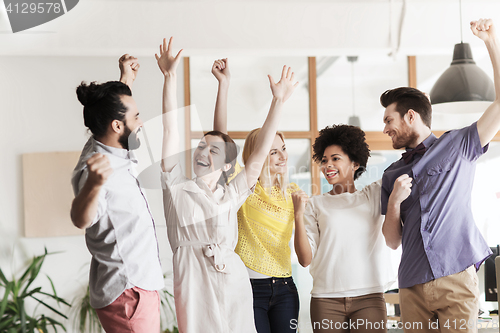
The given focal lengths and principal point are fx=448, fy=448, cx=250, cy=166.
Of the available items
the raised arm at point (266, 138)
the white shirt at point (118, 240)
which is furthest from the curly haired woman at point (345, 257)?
the white shirt at point (118, 240)

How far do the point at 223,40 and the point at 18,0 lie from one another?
1.52m

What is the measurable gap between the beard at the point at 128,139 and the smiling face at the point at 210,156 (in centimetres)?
32

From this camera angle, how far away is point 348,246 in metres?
1.80

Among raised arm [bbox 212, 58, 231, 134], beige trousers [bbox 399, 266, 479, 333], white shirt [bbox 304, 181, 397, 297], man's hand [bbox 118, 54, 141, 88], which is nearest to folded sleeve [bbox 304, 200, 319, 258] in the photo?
white shirt [bbox 304, 181, 397, 297]

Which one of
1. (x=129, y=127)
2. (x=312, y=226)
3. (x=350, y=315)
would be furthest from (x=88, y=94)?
(x=350, y=315)

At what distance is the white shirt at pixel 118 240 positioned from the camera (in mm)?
1310

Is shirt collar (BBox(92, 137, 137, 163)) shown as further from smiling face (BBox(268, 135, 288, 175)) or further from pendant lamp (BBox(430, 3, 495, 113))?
pendant lamp (BBox(430, 3, 495, 113))

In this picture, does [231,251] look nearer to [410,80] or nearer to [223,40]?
[223,40]

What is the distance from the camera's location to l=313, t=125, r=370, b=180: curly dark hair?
2033 mm

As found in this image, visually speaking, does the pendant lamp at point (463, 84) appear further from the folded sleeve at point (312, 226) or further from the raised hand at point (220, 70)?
the raised hand at point (220, 70)

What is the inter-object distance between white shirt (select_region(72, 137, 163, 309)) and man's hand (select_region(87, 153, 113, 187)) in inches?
4.8

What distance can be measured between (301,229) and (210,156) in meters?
0.46

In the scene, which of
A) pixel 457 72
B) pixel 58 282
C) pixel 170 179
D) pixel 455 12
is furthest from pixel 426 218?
pixel 58 282

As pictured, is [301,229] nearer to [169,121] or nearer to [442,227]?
[442,227]
